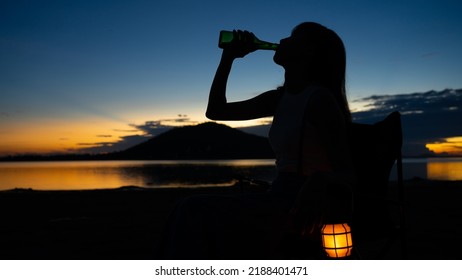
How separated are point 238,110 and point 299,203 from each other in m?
0.89

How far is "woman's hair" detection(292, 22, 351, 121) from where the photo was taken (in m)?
2.12

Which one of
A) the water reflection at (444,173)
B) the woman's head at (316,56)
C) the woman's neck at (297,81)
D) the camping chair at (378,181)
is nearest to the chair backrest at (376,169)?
the camping chair at (378,181)

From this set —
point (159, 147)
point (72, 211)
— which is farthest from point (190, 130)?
point (72, 211)

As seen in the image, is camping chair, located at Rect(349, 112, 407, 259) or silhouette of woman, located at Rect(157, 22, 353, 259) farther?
camping chair, located at Rect(349, 112, 407, 259)

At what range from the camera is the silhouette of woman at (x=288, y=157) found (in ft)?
5.81

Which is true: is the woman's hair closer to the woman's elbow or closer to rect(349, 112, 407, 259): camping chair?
rect(349, 112, 407, 259): camping chair

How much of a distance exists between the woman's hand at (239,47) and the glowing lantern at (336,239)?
1.07 m

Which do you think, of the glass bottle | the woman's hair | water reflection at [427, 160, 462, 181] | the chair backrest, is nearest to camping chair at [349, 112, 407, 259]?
the chair backrest

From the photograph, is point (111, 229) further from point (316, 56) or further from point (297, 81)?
point (316, 56)

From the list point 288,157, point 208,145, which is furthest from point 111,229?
point 208,145

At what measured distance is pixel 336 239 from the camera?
190 centimetres

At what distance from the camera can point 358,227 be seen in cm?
229

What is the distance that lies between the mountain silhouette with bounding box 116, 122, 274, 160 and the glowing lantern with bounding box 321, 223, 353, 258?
497 feet
